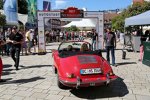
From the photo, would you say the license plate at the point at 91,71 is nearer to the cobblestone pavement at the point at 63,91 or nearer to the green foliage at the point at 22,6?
Result: the cobblestone pavement at the point at 63,91

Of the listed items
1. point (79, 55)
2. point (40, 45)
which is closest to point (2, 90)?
point (79, 55)

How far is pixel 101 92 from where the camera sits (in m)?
7.14

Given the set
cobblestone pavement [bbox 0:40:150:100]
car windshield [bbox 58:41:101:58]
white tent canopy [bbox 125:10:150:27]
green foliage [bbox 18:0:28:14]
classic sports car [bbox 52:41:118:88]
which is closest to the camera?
classic sports car [bbox 52:41:118:88]

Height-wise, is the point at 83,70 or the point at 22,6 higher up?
the point at 22,6

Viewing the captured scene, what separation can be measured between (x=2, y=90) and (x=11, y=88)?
292 millimetres

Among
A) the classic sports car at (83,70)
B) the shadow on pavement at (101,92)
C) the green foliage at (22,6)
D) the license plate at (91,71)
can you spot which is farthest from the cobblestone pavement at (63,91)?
the green foliage at (22,6)

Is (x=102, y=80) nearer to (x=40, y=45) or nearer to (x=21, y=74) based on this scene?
(x=21, y=74)

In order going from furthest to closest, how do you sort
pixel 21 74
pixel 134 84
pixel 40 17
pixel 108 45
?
1. pixel 40 17
2. pixel 108 45
3. pixel 21 74
4. pixel 134 84

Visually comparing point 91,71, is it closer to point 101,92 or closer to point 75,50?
point 101,92

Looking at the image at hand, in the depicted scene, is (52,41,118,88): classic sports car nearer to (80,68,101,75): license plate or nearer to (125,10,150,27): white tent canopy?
(80,68,101,75): license plate

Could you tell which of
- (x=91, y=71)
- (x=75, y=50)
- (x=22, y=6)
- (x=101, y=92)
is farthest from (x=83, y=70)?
(x=22, y=6)

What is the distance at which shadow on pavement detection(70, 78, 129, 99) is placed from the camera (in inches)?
268

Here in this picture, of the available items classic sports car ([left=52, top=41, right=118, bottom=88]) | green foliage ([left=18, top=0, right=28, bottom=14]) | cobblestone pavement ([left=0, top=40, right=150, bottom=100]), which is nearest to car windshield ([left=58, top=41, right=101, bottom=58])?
classic sports car ([left=52, top=41, right=118, bottom=88])

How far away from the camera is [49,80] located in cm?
866
